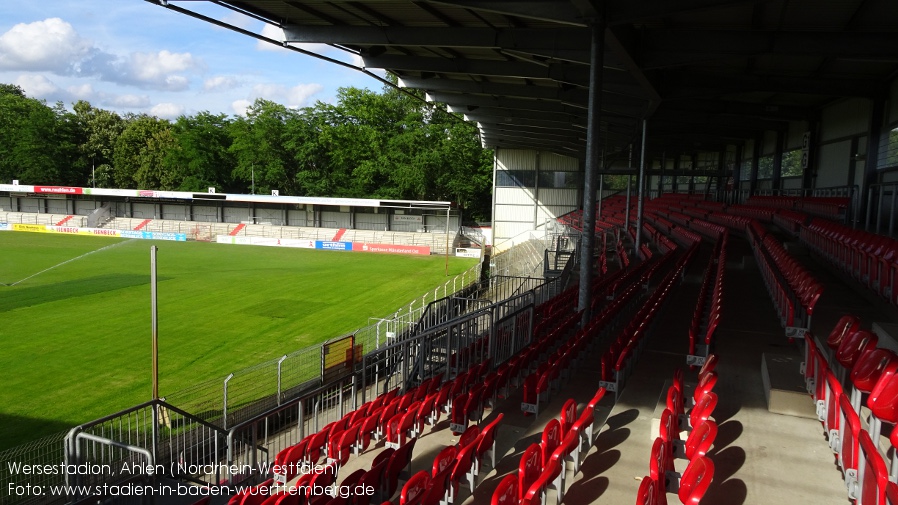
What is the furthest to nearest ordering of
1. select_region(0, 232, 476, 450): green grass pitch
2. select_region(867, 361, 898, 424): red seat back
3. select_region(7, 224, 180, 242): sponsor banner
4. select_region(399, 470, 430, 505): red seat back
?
select_region(7, 224, 180, 242): sponsor banner → select_region(0, 232, 476, 450): green grass pitch → select_region(399, 470, 430, 505): red seat back → select_region(867, 361, 898, 424): red seat back

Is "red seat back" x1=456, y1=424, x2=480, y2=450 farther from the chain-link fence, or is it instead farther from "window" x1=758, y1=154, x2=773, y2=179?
"window" x1=758, y1=154, x2=773, y2=179

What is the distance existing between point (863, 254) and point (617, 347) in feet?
16.6

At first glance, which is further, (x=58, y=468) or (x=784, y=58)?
(x=784, y=58)

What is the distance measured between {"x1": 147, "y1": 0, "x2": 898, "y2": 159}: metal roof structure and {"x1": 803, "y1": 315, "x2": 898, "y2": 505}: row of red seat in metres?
5.64

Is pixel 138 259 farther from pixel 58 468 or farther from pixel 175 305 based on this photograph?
pixel 58 468

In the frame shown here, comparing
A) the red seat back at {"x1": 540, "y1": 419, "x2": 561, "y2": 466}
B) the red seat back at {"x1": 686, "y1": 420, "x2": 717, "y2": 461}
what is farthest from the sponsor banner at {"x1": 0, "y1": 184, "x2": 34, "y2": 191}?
the red seat back at {"x1": 686, "y1": 420, "x2": 717, "y2": 461}

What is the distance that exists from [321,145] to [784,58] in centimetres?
4685

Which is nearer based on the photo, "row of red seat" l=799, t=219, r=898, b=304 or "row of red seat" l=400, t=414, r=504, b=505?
"row of red seat" l=400, t=414, r=504, b=505

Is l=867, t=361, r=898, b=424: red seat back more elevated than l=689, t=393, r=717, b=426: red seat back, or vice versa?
l=867, t=361, r=898, b=424: red seat back

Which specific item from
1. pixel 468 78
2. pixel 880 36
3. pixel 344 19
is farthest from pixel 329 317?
pixel 880 36

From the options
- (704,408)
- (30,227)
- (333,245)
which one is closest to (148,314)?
(704,408)

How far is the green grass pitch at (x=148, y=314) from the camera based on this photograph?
1312 cm

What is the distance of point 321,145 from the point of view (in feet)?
186

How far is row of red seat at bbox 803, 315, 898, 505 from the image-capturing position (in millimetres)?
3205
